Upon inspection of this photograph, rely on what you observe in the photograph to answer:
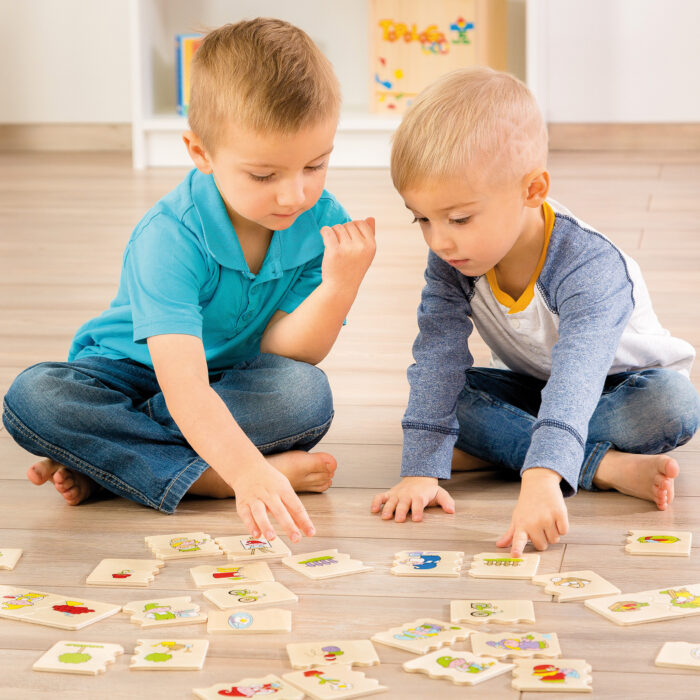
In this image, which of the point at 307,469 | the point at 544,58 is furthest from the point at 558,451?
the point at 544,58

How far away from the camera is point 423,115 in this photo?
3.67 ft

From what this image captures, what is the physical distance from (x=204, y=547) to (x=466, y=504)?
11.6 inches

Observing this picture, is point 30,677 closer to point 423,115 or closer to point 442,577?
point 442,577

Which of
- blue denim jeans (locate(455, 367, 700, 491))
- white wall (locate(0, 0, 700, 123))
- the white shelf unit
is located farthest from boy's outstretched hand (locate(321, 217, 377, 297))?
white wall (locate(0, 0, 700, 123))

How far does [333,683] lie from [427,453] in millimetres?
441

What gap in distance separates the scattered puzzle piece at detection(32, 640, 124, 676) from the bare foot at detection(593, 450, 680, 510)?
1.89 ft

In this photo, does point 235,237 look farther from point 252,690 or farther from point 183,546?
point 252,690

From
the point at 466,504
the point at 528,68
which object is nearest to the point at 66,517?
the point at 466,504

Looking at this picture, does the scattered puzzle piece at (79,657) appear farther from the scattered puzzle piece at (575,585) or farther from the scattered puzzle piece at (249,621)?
the scattered puzzle piece at (575,585)

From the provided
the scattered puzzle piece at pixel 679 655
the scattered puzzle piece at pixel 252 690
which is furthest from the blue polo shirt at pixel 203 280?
the scattered puzzle piece at pixel 679 655

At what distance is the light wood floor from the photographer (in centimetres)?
84

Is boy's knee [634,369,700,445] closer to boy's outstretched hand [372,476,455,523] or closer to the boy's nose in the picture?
boy's outstretched hand [372,476,455,523]

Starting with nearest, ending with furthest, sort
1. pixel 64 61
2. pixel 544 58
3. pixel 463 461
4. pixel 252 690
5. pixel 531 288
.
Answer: pixel 252 690 < pixel 531 288 < pixel 463 461 < pixel 544 58 < pixel 64 61

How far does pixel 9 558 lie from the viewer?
3.44ft
